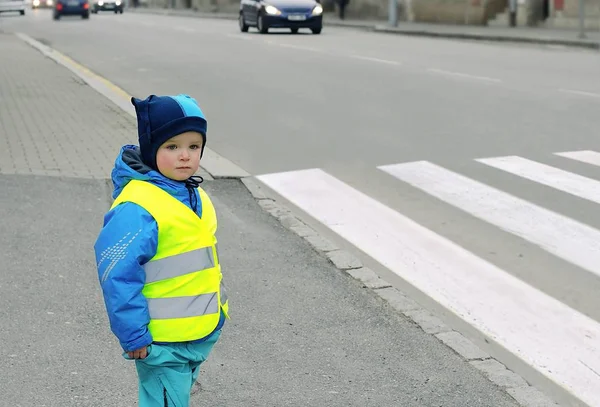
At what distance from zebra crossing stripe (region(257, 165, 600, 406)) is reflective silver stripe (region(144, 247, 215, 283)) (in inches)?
79.7

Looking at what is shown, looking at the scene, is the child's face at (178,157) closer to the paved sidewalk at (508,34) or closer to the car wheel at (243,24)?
the paved sidewalk at (508,34)

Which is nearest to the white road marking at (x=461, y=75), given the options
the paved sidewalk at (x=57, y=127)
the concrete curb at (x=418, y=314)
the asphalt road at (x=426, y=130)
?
the asphalt road at (x=426, y=130)

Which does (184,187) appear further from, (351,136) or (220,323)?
(351,136)

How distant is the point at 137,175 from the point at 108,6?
2639 inches

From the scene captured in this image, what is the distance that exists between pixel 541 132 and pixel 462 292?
6.03 meters

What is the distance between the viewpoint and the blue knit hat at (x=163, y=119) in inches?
130

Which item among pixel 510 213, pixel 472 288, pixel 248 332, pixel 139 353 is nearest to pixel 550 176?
pixel 510 213

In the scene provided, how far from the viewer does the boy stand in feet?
10.6

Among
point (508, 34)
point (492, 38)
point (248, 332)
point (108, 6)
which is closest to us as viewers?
point (248, 332)

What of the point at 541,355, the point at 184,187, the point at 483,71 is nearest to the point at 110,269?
the point at 184,187

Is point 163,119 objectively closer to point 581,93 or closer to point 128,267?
point 128,267

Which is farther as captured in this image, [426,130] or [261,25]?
[261,25]

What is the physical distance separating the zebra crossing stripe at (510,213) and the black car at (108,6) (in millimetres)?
60420

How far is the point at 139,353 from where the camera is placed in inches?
128
